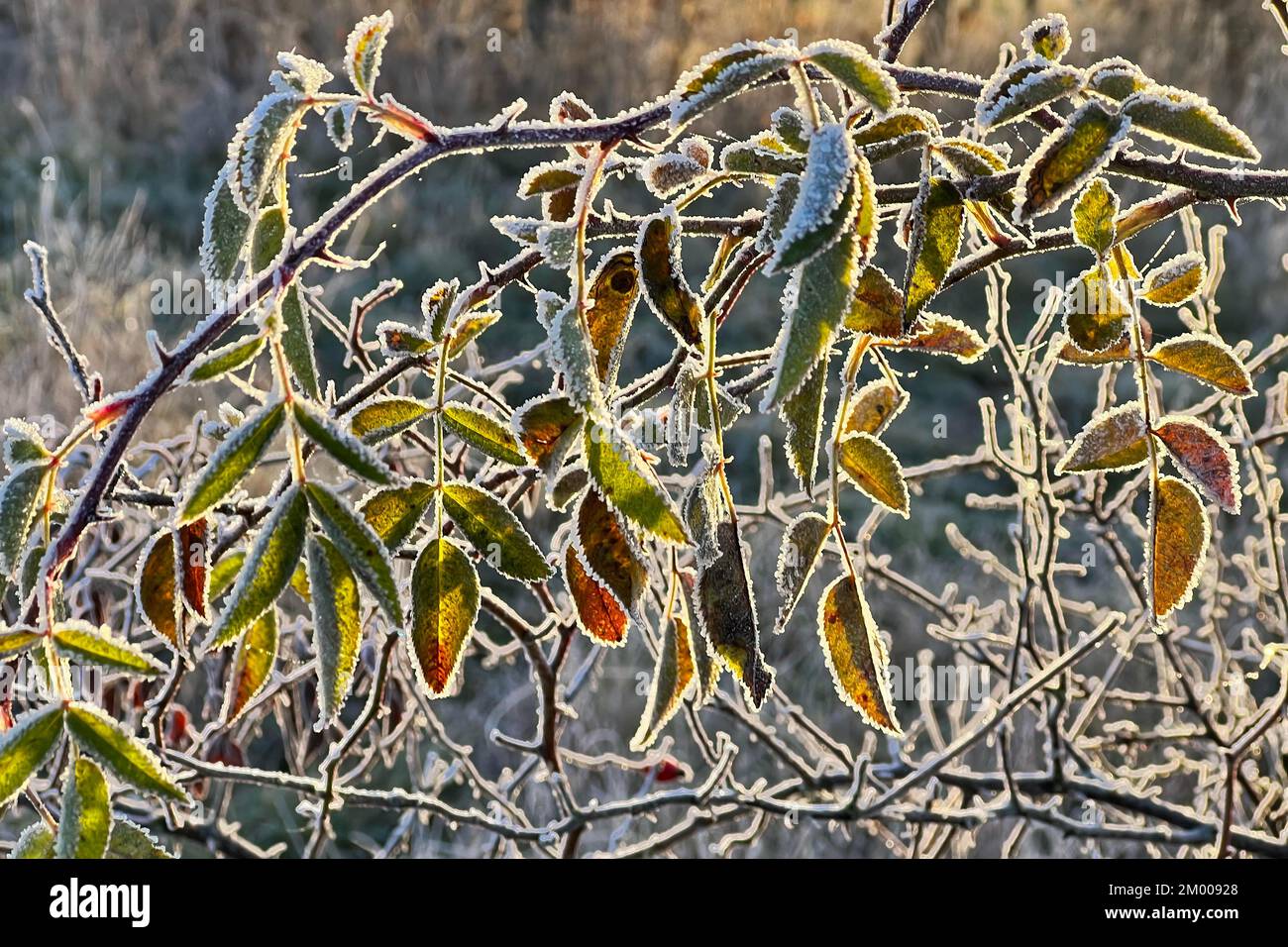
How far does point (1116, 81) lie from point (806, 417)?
0.19 m

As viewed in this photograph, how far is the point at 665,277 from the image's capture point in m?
0.59

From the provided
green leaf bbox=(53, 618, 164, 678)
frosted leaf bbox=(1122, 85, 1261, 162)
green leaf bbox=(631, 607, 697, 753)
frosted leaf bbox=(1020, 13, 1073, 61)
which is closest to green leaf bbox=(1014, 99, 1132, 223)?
frosted leaf bbox=(1122, 85, 1261, 162)

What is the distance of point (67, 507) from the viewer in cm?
77

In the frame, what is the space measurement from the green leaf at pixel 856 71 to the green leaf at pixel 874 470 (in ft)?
0.76

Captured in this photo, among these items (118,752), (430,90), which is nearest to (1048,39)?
(118,752)

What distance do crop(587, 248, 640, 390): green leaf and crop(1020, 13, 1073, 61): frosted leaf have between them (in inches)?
8.7

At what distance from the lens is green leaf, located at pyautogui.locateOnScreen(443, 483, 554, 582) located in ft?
2.18

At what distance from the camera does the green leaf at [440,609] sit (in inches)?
24.9

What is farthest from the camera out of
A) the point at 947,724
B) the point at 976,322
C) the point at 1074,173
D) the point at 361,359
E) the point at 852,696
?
the point at 976,322

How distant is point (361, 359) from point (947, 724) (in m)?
2.22
